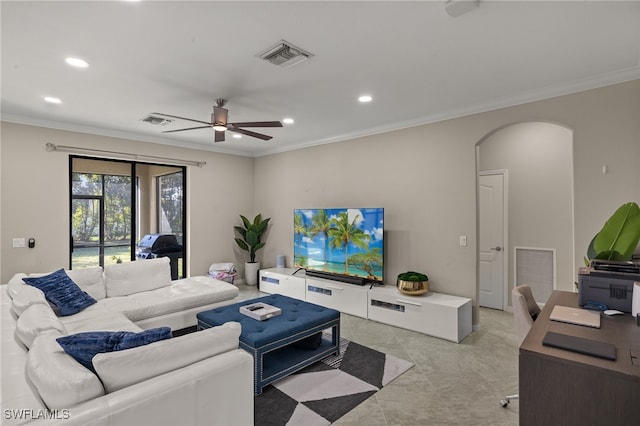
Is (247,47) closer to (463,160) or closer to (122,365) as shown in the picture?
(122,365)

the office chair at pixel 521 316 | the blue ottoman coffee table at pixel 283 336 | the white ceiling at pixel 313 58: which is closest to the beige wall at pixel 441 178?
the white ceiling at pixel 313 58

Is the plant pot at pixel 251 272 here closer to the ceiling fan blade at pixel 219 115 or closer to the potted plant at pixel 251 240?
the potted plant at pixel 251 240

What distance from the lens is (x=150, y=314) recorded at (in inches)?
137

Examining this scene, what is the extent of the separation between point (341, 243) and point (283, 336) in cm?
222

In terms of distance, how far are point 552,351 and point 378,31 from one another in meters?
2.10

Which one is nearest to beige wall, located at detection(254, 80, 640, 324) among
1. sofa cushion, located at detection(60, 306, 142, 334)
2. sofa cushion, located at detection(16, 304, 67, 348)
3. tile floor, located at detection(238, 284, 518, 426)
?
tile floor, located at detection(238, 284, 518, 426)

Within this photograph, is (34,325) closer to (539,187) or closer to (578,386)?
(578,386)

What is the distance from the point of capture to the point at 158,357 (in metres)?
1.62

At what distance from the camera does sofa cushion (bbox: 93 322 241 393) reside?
1.49 metres

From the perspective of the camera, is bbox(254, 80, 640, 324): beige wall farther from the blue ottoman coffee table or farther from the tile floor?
the blue ottoman coffee table

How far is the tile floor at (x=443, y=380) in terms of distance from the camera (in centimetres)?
227

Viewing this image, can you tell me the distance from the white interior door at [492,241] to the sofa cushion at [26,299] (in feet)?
17.3

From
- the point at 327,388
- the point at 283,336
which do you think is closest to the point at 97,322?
the point at 283,336

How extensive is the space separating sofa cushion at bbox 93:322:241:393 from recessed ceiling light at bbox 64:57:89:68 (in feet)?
7.78
